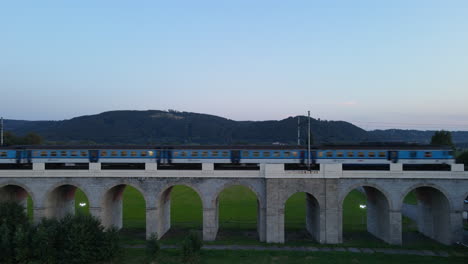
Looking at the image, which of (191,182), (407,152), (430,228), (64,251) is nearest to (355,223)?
(430,228)

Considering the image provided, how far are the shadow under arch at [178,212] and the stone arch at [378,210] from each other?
A: 14634 millimetres

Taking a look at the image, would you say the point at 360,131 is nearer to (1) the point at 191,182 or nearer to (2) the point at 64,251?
(1) the point at 191,182

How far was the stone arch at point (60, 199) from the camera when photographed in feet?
101

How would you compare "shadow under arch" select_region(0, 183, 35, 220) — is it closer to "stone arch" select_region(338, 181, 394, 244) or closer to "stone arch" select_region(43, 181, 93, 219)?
"stone arch" select_region(43, 181, 93, 219)

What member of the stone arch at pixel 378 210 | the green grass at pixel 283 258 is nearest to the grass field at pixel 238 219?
the stone arch at pixel 378 210

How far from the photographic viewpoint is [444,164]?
106ft

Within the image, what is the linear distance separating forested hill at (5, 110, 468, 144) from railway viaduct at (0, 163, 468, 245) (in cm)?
9328

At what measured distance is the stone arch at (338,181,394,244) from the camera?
29.6 metres

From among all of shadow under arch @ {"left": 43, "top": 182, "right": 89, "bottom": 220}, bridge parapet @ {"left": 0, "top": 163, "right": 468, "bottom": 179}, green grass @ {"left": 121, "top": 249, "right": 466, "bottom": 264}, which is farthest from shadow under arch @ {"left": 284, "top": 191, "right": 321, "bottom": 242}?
shadow under arch @ {"left": 43, "top": 182, "right": 89, "bottom": 220}

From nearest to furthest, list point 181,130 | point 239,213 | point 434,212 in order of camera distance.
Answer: point 434,212
point 239,213
point 181,130

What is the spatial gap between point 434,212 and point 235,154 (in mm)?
20264

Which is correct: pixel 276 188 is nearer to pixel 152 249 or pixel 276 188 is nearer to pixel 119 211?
pixel 152 249

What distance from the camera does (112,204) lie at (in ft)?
112

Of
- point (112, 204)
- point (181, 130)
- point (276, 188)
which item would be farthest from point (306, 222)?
point (181, 130)
